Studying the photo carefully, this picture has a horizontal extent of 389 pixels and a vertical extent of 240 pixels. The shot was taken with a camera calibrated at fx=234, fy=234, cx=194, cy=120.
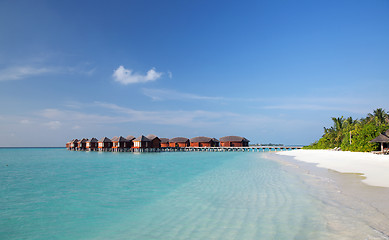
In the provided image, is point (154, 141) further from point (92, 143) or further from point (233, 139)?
point (233, 139)

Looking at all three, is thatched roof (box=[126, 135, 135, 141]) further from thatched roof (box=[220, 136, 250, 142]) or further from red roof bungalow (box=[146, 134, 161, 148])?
thatched roof (box=[220, 136, 250, 142])

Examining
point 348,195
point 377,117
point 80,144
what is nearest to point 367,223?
point 348,195

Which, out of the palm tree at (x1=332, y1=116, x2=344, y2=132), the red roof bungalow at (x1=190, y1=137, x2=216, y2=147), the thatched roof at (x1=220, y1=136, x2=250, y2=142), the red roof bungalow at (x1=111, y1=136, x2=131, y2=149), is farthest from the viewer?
the red roof bungalow at (x1=190, y1=137, x2=216, y2=147)

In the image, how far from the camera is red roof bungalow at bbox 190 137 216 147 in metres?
76.3

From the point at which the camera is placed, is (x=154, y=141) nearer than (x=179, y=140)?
Yes

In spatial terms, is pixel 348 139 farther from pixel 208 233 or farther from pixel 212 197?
pixel 208 233

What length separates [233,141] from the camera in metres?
74.1

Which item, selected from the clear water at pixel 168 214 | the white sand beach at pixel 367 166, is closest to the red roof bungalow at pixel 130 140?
the white sand beach at pixel 367 166

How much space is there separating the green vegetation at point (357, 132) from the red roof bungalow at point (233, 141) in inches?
810

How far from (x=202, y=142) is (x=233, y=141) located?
10042mm

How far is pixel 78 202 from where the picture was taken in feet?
30.8

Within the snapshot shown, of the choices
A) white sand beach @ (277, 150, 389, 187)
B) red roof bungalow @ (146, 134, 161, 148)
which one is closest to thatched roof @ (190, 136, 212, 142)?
red roof bungalow @ (146, 134, 161, 148)

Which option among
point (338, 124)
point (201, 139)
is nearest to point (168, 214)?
point (338, 124)

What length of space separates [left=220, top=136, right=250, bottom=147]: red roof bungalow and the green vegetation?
2058cm
